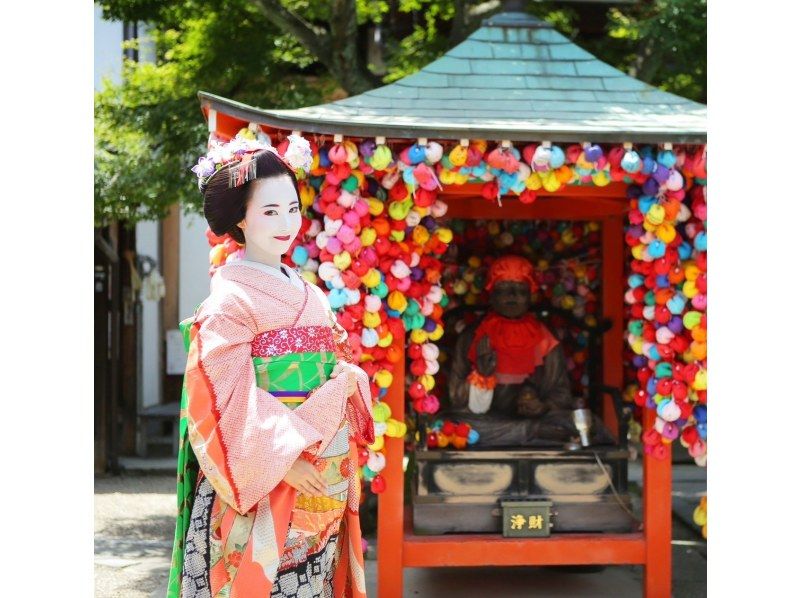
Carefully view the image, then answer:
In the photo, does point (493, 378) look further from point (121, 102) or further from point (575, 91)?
point (121, 102)

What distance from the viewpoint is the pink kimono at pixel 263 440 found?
3201 mm

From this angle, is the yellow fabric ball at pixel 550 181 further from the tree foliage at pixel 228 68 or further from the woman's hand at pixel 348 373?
the tree foliage at pixel 228 68

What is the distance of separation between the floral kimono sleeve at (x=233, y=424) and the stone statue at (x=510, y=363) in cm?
271

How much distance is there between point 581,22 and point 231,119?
7322 mm

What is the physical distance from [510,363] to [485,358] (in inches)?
7.1

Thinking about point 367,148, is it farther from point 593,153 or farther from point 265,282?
point 265,282

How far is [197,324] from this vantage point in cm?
331

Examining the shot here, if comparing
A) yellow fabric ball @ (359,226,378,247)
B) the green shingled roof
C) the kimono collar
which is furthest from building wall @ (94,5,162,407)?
the kimono collar

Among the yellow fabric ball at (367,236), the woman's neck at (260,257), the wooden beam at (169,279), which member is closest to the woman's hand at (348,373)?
the woman's neck at (260,257)

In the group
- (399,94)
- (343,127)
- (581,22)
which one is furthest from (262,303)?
(581,22)

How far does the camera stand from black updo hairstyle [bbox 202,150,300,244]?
3.46m

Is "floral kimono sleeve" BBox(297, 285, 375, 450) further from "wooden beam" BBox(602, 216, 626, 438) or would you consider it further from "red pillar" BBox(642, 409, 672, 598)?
"wooden beam" BBox(602, 216, 626, 438)

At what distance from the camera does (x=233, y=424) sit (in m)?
3.20

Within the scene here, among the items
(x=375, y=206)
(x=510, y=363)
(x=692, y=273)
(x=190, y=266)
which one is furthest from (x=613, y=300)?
(x=190, y=266)
